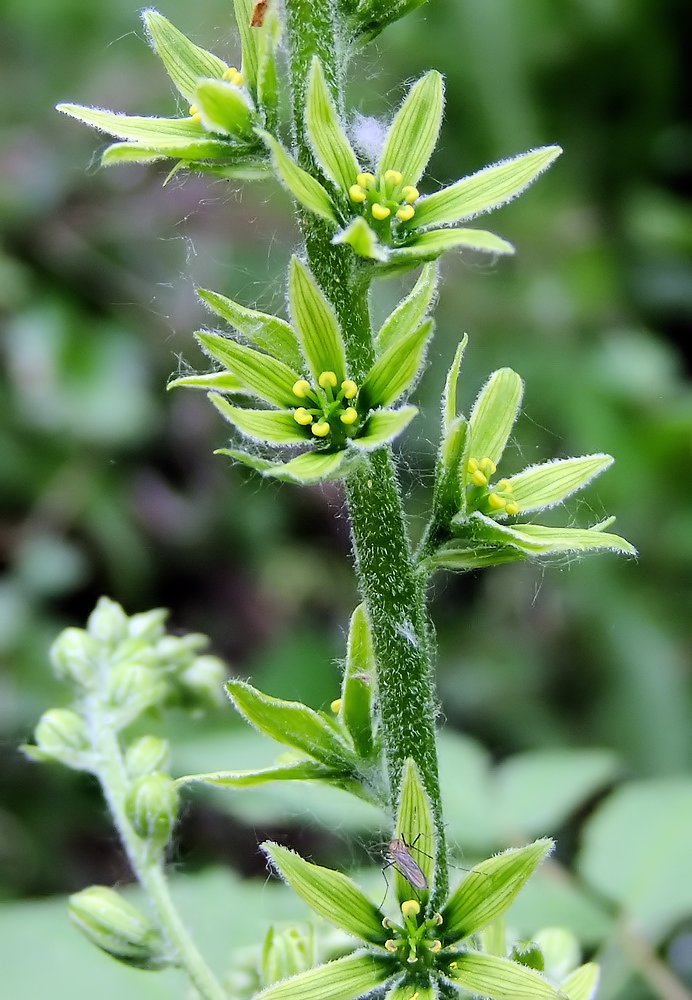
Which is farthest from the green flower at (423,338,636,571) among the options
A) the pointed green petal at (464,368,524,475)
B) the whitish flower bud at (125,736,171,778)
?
the whitish flower bud at (125,736,171,778)

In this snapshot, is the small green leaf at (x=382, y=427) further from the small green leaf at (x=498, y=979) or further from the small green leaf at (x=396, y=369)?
the small green leaf at (x=498, y=979)

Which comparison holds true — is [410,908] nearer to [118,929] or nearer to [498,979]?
[498,979]

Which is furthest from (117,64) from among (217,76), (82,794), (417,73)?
(217,76)

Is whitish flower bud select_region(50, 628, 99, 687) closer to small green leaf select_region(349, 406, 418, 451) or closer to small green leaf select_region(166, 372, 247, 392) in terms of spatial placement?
small green leaf select_region(166, 372, 247, 392)

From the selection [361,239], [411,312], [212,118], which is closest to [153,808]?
[411,312]

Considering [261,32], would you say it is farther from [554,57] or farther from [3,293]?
[554,57]
